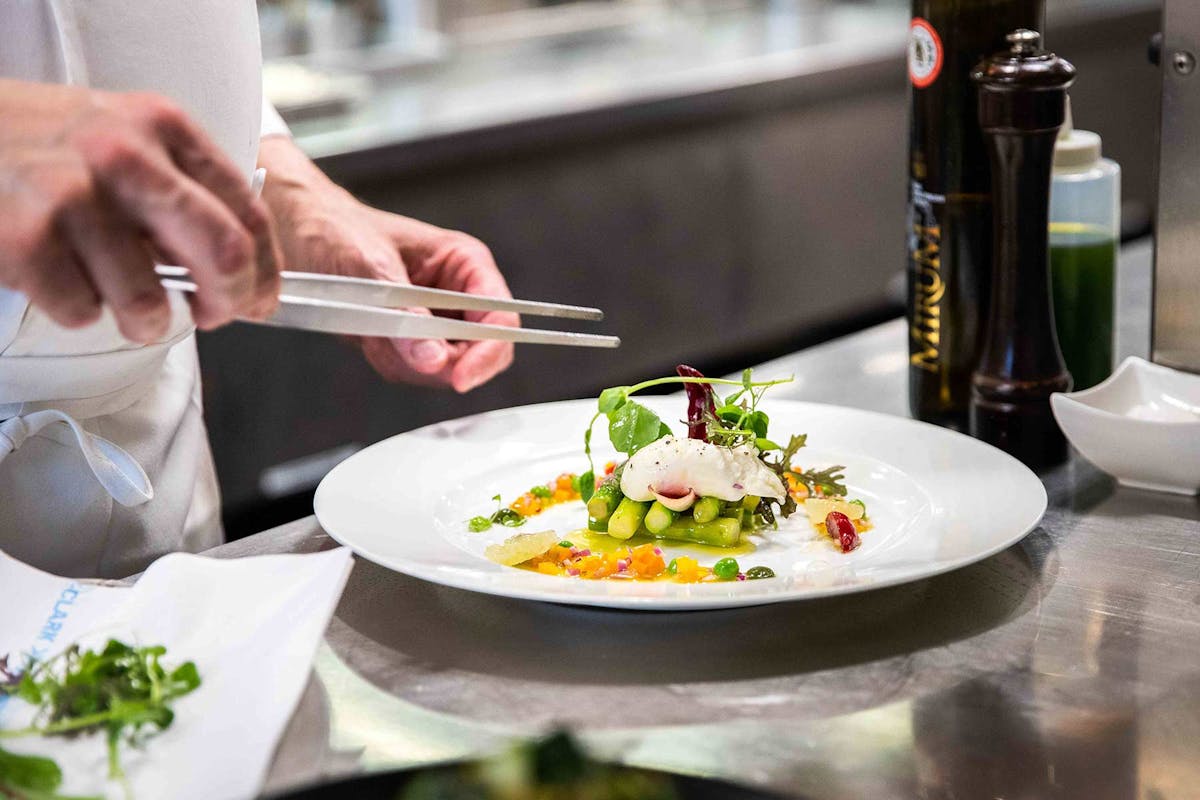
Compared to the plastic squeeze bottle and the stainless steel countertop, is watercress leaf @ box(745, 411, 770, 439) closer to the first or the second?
the stainless steel countertop

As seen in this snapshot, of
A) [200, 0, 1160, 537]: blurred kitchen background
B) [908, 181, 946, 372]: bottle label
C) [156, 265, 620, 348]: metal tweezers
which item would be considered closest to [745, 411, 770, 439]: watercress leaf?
[156, 265, 620, 348]: metal tweezers

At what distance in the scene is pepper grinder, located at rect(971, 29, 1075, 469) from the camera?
0.95 metres

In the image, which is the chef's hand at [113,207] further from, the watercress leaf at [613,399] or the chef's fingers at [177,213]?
the watercress leaf at [613,399]

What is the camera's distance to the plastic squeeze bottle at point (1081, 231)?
1091 millimetres

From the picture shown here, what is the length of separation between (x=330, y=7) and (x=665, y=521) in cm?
260

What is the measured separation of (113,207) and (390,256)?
59cm

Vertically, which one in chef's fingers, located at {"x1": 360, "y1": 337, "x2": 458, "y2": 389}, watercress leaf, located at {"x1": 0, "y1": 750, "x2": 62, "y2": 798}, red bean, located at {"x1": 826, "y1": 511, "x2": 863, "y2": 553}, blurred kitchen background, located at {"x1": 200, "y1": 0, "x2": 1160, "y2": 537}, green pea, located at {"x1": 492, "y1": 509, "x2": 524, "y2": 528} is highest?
watercress leaf, located at {"x1": 0, "y1": 750, "x2": 62, "y2": 798}

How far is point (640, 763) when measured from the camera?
61cm

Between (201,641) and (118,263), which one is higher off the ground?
(118,263)

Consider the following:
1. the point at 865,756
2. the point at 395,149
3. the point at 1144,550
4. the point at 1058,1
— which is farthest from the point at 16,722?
the point at 1058,1

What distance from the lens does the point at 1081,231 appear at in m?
1.09

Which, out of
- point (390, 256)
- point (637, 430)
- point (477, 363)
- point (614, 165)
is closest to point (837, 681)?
point (637, 430)

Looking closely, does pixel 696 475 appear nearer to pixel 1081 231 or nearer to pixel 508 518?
pixel 508 518

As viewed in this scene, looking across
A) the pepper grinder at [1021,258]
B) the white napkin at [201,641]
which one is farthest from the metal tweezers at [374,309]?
the pepper grinder at [1021,258]
